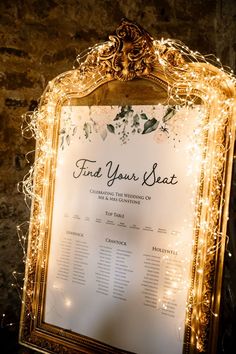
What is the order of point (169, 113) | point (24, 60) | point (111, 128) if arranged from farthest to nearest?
point (24, 60), point (111, 128), point (169, 113)

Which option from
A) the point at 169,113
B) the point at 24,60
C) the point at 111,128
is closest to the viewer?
the point at 169,113

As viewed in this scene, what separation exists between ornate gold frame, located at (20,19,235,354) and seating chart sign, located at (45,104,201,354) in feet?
0.13

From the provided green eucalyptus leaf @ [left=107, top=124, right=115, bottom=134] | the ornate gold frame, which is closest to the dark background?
the ornate gold frame

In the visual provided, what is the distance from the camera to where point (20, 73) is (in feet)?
7.47

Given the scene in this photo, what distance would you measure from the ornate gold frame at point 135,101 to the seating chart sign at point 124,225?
41 millimetres

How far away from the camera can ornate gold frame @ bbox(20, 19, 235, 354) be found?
1.40 m

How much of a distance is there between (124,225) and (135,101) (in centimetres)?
52

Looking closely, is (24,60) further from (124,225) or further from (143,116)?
(124,225)

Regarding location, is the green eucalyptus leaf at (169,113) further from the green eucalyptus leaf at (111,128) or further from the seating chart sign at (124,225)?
the green eucalyptus leaf at (111,128)

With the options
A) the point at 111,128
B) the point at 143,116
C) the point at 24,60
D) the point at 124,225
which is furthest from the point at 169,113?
the point at 24,60

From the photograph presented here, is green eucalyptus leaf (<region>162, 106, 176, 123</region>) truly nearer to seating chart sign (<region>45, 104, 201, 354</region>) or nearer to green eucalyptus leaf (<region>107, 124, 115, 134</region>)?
seating chart sign (<region>45, 104, 201, 354</region>)

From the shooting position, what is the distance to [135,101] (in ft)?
5.26

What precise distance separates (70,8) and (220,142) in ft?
4.50

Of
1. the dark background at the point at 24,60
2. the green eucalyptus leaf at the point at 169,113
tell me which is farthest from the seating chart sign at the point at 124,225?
the dark background at the point at 24,60
